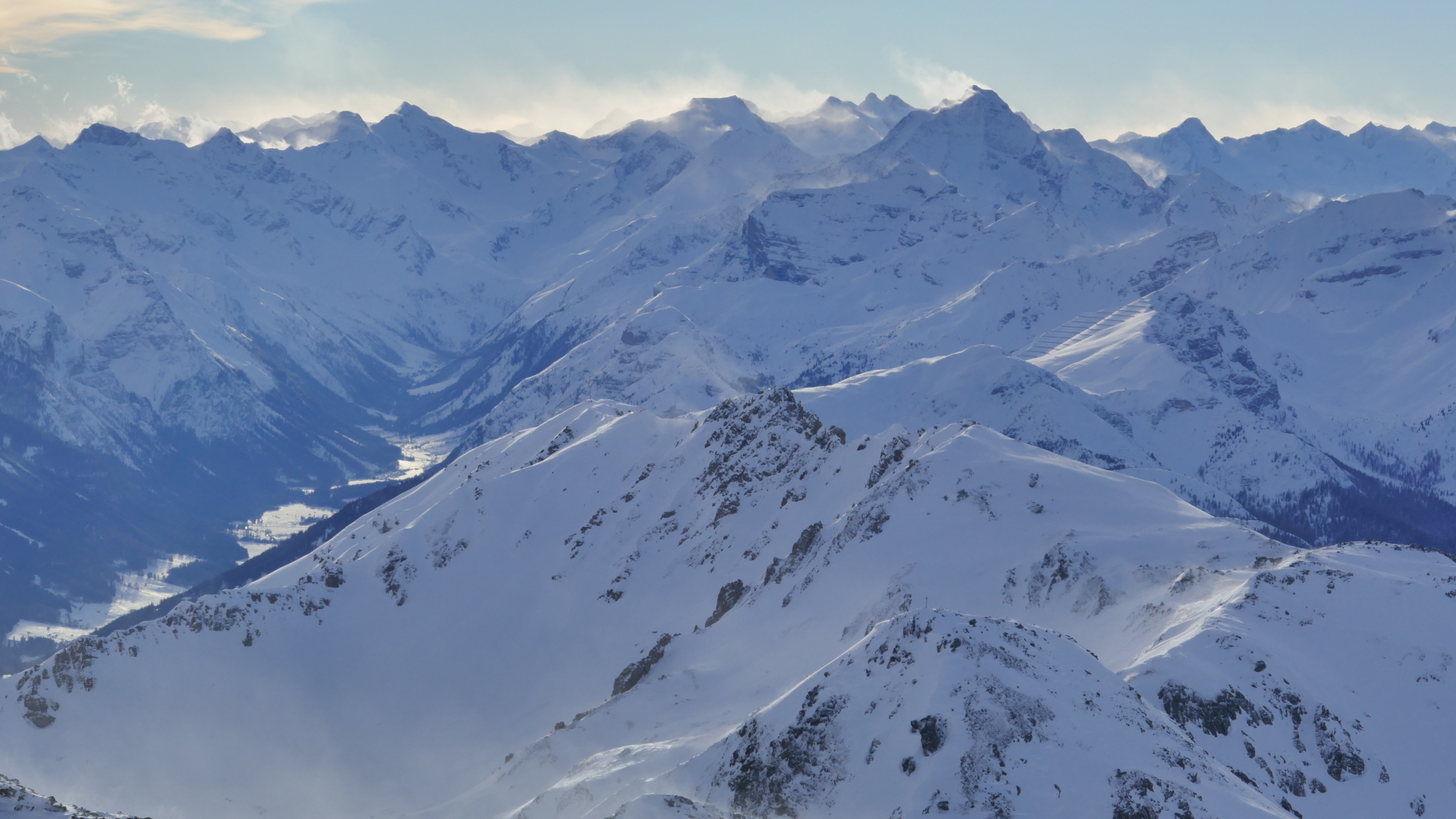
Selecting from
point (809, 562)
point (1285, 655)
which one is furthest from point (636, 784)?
point (809, 562)

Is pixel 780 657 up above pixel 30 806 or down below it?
below

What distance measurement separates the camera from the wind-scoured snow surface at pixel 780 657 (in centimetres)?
6431

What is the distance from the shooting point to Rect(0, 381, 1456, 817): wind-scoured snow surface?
64312 millimetres

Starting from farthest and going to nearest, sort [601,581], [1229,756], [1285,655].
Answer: [601,581], [1285,655], [1229,756]

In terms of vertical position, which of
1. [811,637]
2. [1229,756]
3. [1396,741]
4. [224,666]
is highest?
[224,666]

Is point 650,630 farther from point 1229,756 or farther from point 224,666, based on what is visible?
point 1229,756

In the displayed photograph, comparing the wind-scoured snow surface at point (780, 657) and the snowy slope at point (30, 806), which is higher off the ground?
the snowy slope at point (30, 806)

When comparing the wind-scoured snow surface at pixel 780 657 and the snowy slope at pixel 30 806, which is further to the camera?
the wind-scoured snow surface at pixel 780 657

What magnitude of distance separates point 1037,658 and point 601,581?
10211cm

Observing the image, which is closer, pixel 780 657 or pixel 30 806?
pixel 30 806

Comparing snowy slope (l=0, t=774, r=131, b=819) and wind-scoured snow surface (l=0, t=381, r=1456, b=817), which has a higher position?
snowy slope (l=0, t=774, r=131, b=819)

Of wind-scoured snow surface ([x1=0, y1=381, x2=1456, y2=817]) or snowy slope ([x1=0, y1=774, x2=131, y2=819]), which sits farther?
wind-scoured snow surface ([x1=0, y1=381, x2=1456, y2=817])

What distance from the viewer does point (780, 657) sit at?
11081 cm

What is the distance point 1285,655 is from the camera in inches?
3287
